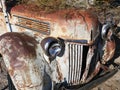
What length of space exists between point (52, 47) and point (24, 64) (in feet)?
1.87

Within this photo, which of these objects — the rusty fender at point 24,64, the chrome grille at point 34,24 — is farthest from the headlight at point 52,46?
the chrome grille at point 34,24

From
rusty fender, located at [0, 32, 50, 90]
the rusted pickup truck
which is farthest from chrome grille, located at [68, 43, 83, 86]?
rusty fender, located at [0, 32, 50, 90]

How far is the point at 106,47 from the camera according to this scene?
5.72 m

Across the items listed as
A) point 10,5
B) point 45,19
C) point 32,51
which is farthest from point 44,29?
point 10,5

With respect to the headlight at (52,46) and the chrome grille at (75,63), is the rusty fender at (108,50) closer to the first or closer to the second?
the chrome grille at (75,63)

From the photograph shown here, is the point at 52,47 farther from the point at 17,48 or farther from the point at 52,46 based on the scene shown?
the point at 17,48

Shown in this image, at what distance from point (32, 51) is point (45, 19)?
2.17 feet

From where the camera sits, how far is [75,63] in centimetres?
498

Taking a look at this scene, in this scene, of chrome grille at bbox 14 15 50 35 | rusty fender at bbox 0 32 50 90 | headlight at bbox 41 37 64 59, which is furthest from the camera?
chrome grille at bbox 14 15 50 35

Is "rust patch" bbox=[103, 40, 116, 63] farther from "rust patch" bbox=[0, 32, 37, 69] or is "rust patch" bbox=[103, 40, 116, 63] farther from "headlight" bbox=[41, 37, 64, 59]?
"rust patch" bbox=[0, 32, 37, 69]

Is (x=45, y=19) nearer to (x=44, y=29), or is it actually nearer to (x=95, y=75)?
(x=44, y=29)

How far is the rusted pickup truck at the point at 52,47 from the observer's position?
4562mm

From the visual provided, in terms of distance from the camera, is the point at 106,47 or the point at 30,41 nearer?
the point at 30,41

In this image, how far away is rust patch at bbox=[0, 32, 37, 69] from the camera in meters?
4.53
